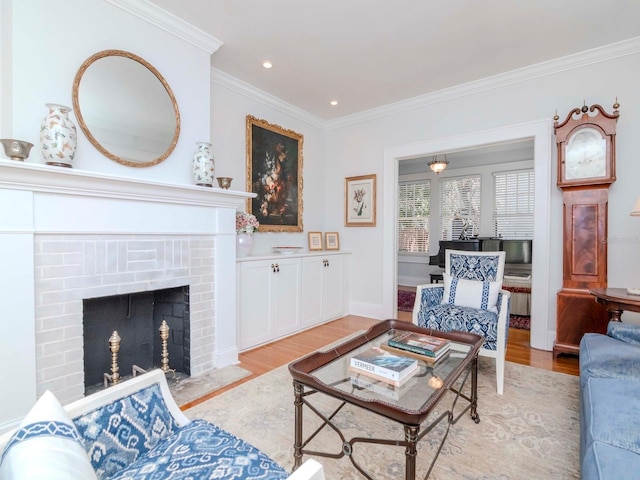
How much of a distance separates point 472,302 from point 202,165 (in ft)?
8.46

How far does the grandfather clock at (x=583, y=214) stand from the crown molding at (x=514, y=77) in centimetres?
45

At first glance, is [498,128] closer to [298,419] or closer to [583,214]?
[583,214]

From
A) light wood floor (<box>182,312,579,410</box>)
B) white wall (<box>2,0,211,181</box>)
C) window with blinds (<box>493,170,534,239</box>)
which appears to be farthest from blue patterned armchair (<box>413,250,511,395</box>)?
window with blinds (<box>493,170,534,239</box>)

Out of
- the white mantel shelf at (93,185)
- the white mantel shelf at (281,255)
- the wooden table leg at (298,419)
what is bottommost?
the wooden table leg at (298,419)

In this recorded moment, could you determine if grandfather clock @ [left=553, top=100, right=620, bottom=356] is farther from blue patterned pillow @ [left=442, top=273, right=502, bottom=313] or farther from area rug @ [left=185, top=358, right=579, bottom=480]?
blue patterned pillow @ [left=442, top=273, right=502, bottom=313]

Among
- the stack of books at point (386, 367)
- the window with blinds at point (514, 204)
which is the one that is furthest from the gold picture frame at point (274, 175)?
the window with blinds at point (514, 204)

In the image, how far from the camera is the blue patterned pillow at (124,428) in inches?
41.6

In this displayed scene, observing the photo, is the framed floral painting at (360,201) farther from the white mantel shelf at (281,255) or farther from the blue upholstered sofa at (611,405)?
the blue upholstered sofa at (611,405)

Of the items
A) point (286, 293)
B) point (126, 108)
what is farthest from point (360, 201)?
point (126, 108)

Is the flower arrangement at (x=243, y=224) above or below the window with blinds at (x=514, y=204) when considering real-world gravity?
below

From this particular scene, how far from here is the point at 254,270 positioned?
336 cm

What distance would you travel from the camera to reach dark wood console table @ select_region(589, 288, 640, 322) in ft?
7.77

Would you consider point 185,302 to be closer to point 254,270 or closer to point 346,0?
point 254,270

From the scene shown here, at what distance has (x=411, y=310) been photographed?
5.00 metres
